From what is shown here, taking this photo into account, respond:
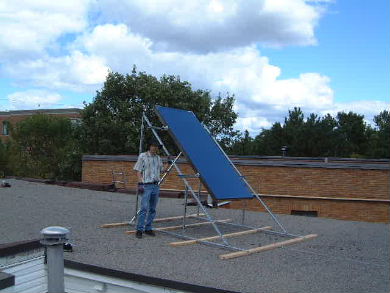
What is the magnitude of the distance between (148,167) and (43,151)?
24.6m

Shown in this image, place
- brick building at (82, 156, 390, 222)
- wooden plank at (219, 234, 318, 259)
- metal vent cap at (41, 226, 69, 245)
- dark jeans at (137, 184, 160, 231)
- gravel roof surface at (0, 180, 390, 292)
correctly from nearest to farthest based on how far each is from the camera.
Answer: metal vent cap at (41, 226, 69, 245) < gravel roof surface at (0, 180, 390, 292) < wooden plank at (219, 234, 318, 259) < dark jeans at (137, 184, 160, 231) < brick building at (82, 156, 390, 222)

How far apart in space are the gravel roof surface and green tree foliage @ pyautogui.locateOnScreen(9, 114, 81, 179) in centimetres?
1772

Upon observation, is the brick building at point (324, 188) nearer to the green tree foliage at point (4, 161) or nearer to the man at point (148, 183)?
the man at point (148, 183)

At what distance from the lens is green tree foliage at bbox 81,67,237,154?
29.6 meters

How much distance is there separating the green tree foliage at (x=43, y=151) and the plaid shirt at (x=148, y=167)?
21890mm

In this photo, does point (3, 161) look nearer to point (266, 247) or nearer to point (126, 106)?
point (126, 106)

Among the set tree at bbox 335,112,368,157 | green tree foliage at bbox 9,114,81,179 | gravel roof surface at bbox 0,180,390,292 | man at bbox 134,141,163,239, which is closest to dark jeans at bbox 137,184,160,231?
man at bbox 134,141,163,239

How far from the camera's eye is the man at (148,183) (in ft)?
30.1

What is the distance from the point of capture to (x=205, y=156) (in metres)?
9.92

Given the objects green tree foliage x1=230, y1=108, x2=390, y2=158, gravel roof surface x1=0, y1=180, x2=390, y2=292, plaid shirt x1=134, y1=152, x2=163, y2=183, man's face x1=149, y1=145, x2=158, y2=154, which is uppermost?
green tree foliage x1=230, y1=108, x2=390, y2=158

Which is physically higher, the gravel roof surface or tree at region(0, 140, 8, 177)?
tree at region(0, 140, 8, 177)

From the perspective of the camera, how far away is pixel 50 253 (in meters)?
4.94

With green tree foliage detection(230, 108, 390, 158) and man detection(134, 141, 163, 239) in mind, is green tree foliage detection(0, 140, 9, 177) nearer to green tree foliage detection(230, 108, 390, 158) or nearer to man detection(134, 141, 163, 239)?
green tree foliage detection(230, 108, 390, 158)

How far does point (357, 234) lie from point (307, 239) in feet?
6.09
